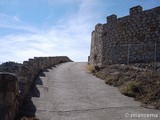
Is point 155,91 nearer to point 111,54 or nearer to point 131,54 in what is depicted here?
point 131,54

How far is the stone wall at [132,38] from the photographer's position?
1706 cm

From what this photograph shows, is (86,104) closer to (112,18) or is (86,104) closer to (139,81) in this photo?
(139,81)

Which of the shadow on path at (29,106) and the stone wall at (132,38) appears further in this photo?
the stone wall at (132,38)

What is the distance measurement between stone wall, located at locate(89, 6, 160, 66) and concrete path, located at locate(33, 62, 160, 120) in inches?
146

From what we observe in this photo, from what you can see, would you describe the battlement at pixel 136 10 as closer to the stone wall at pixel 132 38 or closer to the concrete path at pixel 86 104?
the stone wall at pixel 132 38

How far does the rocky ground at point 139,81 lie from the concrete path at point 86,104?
1.47 feet

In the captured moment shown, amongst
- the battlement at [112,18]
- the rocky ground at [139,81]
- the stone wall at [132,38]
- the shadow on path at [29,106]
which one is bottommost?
the shadow on path at [29,106]

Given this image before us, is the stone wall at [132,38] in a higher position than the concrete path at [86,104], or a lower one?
higher

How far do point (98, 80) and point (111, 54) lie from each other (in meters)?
3.96

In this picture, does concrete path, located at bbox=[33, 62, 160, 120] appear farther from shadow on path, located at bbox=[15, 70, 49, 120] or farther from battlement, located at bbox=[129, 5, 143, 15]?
battlement, located at bbox=[129, 5, 143, 15]

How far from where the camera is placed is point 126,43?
62.4 ft

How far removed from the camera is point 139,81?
1330cm

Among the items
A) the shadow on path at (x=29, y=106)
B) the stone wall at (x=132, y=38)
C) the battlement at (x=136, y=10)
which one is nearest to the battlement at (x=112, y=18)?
the stone wall at (x=132, y=38)

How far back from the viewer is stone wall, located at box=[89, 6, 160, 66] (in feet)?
56.0
